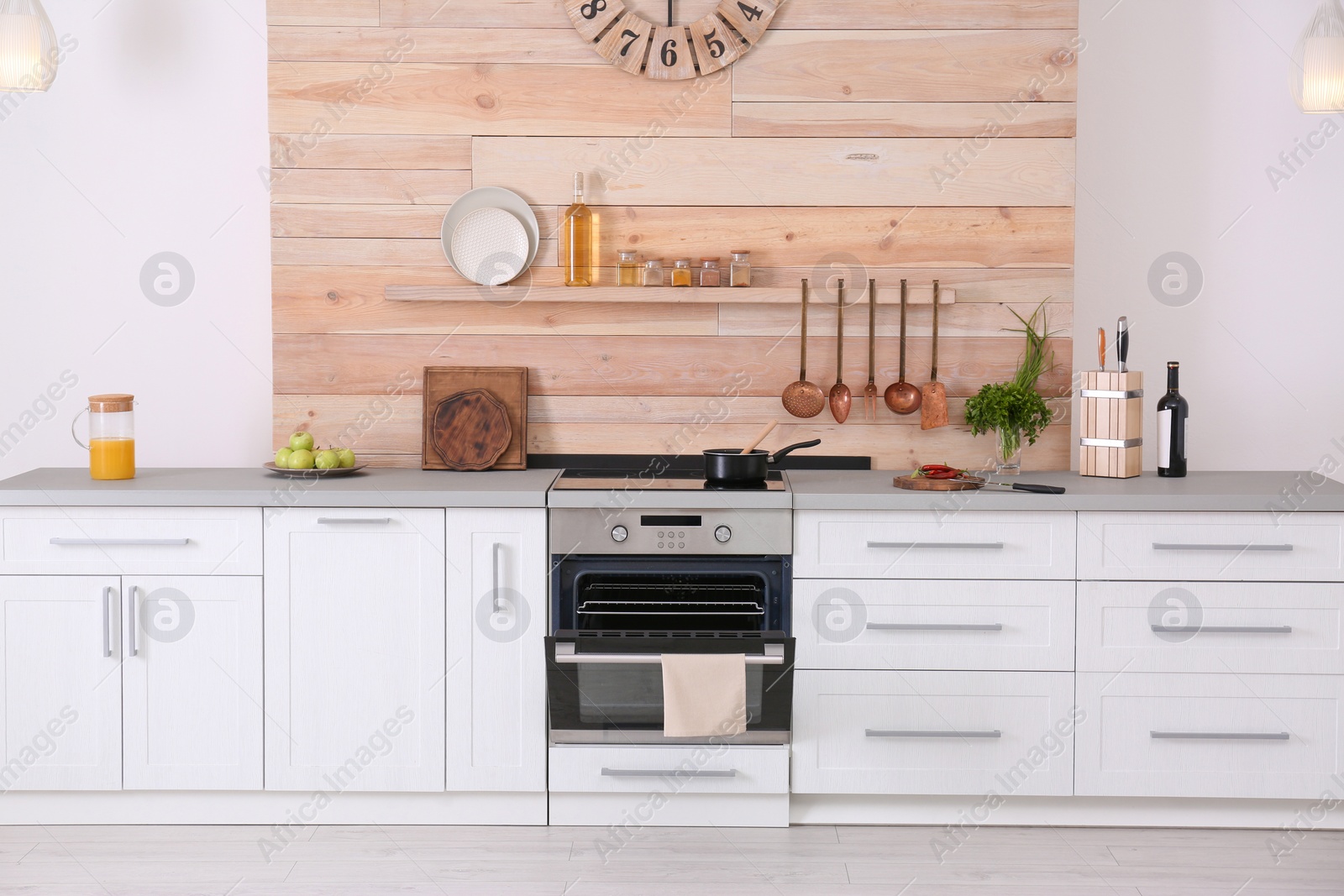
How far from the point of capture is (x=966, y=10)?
9.96 ft

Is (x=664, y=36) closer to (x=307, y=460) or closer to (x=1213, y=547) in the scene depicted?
(x=307, y=460)

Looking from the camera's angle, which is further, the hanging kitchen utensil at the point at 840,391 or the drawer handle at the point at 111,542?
the hanging kitchen utensil at the point at 840,391

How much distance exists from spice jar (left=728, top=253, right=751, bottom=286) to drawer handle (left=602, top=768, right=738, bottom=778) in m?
1.31

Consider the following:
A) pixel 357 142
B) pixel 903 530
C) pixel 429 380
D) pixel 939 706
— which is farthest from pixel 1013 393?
pixel 357 142

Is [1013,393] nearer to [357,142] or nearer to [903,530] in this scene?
[903,530]

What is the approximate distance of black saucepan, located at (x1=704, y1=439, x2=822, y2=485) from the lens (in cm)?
273

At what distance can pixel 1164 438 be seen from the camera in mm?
2912

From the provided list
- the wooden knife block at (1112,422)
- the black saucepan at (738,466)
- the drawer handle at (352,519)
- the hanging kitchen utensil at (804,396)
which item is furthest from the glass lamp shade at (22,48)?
the wooden knife block at (1112,422)

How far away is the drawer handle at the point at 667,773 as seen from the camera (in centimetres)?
269

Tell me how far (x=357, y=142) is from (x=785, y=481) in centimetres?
154

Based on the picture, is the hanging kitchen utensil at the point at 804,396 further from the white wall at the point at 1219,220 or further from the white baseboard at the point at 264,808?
the white baseboard at the point at 264,808

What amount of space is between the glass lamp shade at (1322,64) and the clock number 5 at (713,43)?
1.46 metres

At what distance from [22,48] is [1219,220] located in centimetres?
333

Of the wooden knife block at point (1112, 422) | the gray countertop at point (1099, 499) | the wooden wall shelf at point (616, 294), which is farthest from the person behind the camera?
the wooden wall shelf at point (616, 294)
